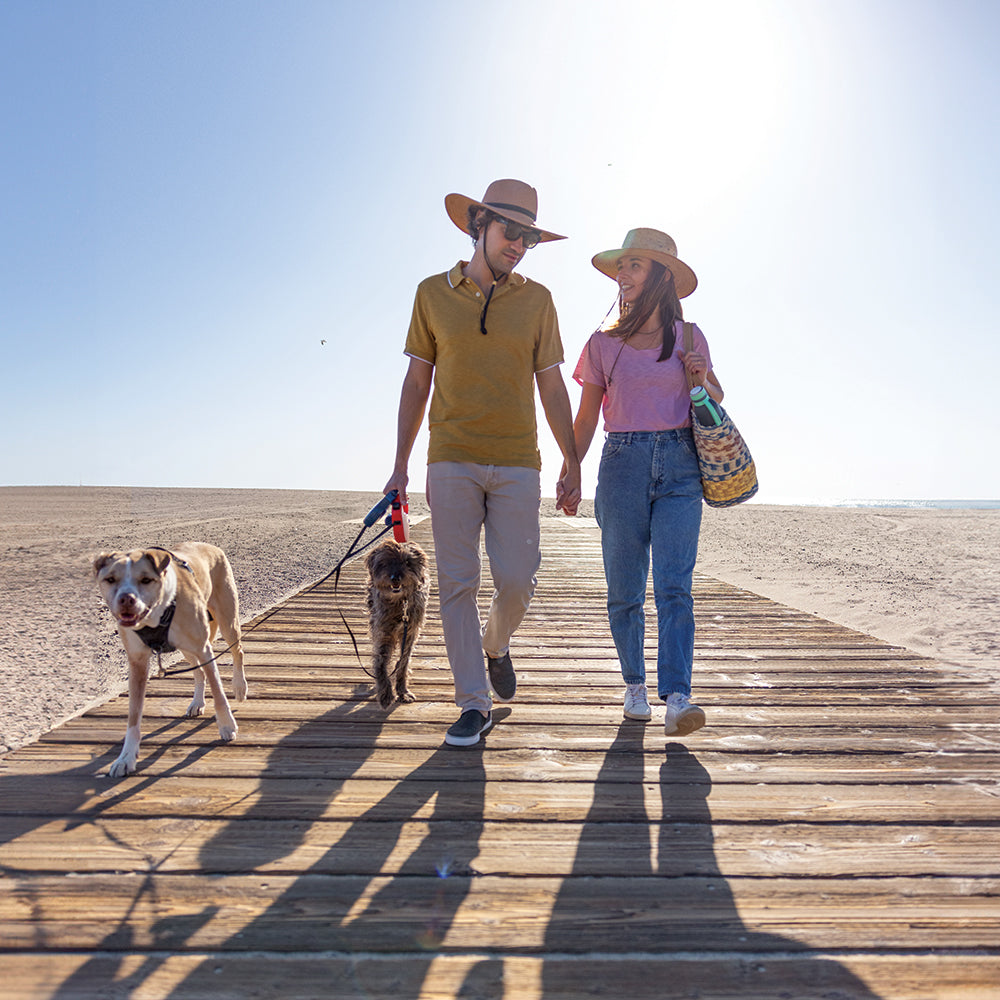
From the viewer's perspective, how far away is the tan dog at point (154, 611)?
3262mm

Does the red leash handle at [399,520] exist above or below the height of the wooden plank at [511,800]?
above

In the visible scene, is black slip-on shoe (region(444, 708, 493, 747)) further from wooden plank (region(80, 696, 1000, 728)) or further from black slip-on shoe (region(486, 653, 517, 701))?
black slip-on shoe (region(486, 653, 517, 701))

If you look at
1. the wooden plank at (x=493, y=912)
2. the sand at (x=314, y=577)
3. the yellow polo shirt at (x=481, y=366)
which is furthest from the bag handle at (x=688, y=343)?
the sand at (x=314, y=577)

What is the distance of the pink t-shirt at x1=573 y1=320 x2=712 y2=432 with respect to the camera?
12.5ft

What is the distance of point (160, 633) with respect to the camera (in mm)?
3490

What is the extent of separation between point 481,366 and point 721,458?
131 cm

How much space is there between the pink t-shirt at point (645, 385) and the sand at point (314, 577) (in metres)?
3.30

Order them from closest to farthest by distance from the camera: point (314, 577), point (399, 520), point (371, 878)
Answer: point (371, 878) → point (399, 520) → point (314, 577)

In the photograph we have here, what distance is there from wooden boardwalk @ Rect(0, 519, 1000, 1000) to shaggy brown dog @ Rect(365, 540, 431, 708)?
0.24m

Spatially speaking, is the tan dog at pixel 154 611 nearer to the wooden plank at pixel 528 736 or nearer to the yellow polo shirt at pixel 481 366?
the wooden plank at pixel 528 736

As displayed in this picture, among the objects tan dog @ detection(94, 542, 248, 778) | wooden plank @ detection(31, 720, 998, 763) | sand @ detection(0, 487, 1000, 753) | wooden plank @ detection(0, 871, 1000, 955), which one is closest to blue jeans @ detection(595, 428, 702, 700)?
wooden plank @ detection(31, 720, 998, 763)

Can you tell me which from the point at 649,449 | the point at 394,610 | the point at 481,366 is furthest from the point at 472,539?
the point at 394,610

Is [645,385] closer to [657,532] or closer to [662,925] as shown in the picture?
[657,532]

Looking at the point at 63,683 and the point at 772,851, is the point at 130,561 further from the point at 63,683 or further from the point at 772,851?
the point at 63,683
